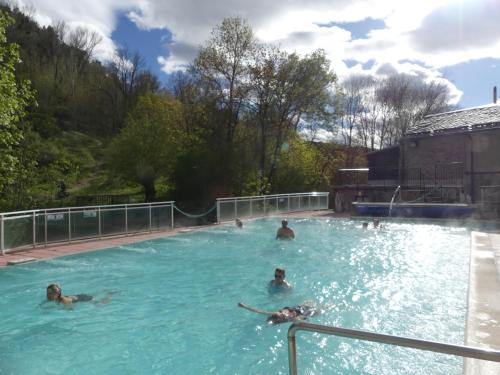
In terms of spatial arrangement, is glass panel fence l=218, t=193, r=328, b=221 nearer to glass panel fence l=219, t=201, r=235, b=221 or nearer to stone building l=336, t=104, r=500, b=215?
glass panel fence l=219, t=201, r=235, b=221

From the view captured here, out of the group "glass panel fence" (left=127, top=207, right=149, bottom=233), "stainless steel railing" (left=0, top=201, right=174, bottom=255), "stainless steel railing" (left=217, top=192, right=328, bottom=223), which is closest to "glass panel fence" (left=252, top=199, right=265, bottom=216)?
"stainless steel railing" (left=217, top=192, right=328, bottom=223)

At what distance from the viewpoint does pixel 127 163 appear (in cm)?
2964

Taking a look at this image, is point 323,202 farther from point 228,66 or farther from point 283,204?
point 228,66

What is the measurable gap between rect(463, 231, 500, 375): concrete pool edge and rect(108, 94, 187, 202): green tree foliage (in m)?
24.0

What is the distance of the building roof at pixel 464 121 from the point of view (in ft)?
71.2

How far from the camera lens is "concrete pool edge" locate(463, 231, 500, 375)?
13.0 feet

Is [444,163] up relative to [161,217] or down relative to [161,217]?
up

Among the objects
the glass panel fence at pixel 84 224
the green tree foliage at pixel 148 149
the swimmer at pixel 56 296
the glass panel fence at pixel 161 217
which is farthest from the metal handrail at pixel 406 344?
the green tree foliage at pixel 148 149

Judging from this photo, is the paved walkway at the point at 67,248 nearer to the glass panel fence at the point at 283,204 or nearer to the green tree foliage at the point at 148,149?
the glass panel fence at the point at 283,204

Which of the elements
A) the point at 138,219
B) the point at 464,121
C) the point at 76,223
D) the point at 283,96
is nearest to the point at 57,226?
the point at 76,223

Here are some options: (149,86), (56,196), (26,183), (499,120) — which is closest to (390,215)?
(499,120)

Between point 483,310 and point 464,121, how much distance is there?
2087cm

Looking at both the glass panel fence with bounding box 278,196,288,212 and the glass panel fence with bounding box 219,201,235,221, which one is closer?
the glass panel fence with bounding box 219,201,235,221

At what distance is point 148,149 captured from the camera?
29.7 metres
